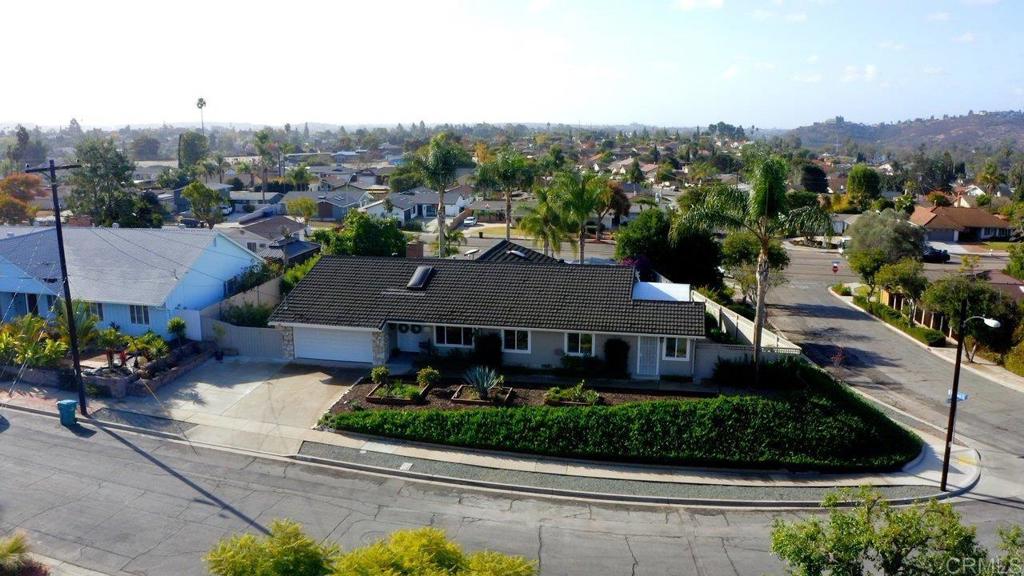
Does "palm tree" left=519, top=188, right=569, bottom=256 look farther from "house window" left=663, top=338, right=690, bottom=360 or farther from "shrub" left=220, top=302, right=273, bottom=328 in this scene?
"shrub" left=220, top=302, right=273, bottom=328

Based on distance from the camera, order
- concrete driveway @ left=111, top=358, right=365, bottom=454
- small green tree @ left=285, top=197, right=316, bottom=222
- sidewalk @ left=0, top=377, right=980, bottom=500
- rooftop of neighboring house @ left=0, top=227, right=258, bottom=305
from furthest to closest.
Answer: small green tree @ left=285, top=197, right=316, bottom=222
rooftop of neighboring house @ left=0, top=227, right=258, bottom=305
concrete driveway @ left=111, top=358, right=365, bottom=454
sidewalk @ left=0, top=377, right=980, bottom=500

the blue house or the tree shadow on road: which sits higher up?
the blue house

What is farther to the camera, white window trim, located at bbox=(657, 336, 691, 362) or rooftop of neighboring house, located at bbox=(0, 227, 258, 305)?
rooftop of neighboring house, located at bbox=(0, 227, 258, 305)

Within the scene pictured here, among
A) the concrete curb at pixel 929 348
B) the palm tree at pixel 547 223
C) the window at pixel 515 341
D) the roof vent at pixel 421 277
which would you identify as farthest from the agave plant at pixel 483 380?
the concrete curb at pixel 929 348

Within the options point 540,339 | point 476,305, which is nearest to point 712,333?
point 540,339

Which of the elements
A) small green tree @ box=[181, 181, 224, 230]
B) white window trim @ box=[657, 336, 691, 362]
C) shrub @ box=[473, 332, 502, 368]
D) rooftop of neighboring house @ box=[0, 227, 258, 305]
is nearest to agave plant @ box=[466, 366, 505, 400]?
shrub @ box=[473, 332, 502, 368]

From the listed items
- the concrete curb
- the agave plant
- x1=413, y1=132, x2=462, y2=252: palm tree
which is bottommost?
the concrete curb

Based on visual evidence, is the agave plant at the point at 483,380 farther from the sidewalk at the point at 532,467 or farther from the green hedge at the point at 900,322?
the green hedge at the point at 900,322

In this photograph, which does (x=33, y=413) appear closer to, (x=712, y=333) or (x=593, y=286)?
(x=593, y=286)

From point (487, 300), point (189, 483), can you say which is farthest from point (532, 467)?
point (189, 483)
